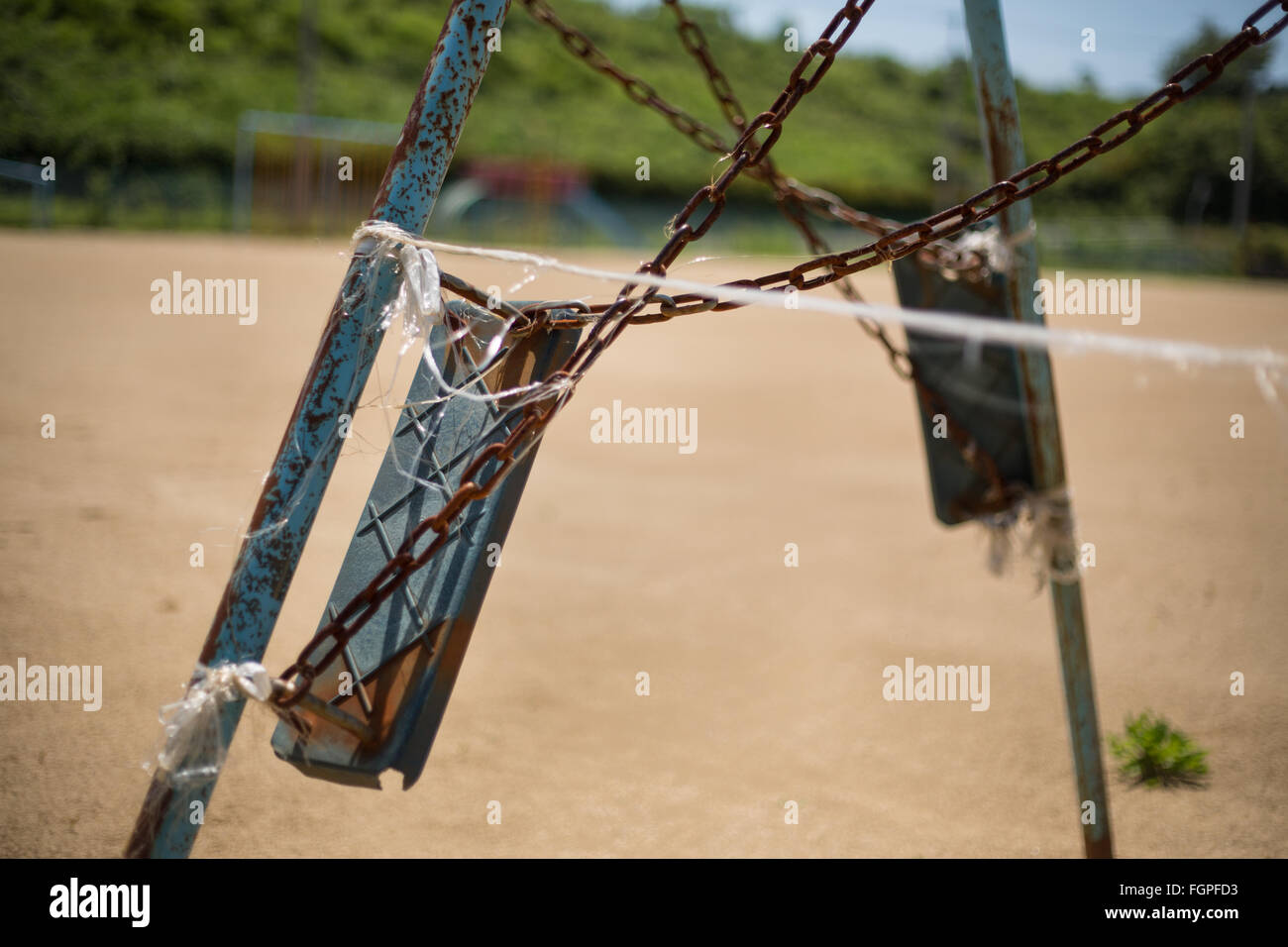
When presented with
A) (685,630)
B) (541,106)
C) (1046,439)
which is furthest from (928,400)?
(541,106)

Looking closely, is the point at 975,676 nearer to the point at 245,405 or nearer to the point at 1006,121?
the point at 1006,121

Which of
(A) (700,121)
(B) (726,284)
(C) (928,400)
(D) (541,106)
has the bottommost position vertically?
(B) (726,284)

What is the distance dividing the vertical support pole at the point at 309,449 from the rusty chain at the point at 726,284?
0.33ft

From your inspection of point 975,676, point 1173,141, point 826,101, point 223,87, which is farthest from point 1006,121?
point 826,101

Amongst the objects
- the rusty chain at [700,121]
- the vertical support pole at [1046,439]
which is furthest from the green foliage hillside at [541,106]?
the vertical support pole at [1046,439]

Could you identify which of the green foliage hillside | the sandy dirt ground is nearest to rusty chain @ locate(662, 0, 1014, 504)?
the sandy dirt ground

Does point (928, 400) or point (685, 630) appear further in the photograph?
point (685, 630)

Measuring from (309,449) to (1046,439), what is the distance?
1915 mm

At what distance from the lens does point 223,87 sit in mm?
31797

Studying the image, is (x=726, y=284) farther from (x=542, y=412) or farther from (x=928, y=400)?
(x=928, y=400)

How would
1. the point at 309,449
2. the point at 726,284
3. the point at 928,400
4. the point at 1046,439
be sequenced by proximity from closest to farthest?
1. the point at 309,449
2. the point at 726,284
3. the point at 1046,439
4. the point at 928,400

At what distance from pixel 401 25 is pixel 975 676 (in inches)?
1528

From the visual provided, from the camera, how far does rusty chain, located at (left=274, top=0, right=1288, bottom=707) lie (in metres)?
1.55

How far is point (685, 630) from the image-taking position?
472 centimetres
